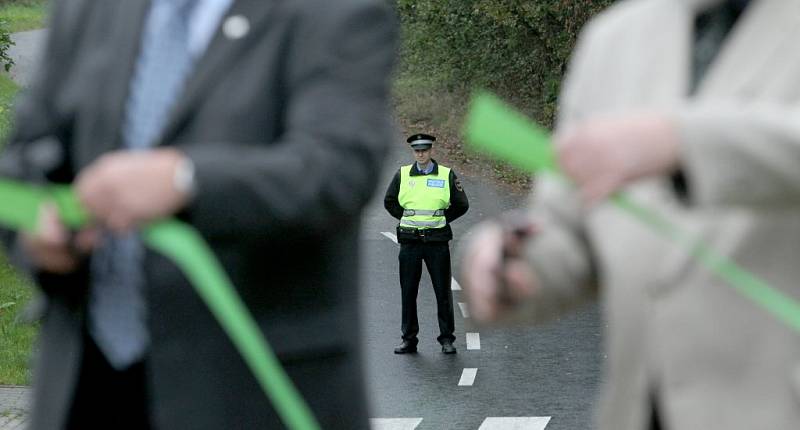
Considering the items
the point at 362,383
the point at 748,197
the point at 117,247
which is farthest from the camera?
the point at 362,383

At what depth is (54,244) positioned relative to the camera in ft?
7.17

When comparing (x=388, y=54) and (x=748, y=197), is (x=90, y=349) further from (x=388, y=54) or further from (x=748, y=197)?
(x=748, y=197)

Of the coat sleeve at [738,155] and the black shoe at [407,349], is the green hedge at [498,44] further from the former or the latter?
the coat sleeve at [738,155]

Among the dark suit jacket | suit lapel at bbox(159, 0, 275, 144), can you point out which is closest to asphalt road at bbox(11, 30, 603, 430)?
the dark suit jacket

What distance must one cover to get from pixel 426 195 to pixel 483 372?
2.50 m

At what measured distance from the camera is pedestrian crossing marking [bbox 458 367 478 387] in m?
12.7

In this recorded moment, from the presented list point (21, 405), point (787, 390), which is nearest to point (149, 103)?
point (787, 390)

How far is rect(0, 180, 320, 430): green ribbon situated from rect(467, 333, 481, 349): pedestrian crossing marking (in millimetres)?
12359

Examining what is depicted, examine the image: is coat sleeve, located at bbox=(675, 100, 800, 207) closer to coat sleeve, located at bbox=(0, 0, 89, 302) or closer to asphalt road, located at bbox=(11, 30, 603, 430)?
coat sleeve, located at bbox=(0, 0, 89, 302)

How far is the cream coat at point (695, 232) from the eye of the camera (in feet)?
6.57

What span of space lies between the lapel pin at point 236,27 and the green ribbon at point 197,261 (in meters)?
0.31

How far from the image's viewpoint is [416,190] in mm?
15227

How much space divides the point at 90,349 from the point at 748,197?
1004 millimetres

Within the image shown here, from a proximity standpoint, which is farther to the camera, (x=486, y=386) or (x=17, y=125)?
(x=486, y=386)
